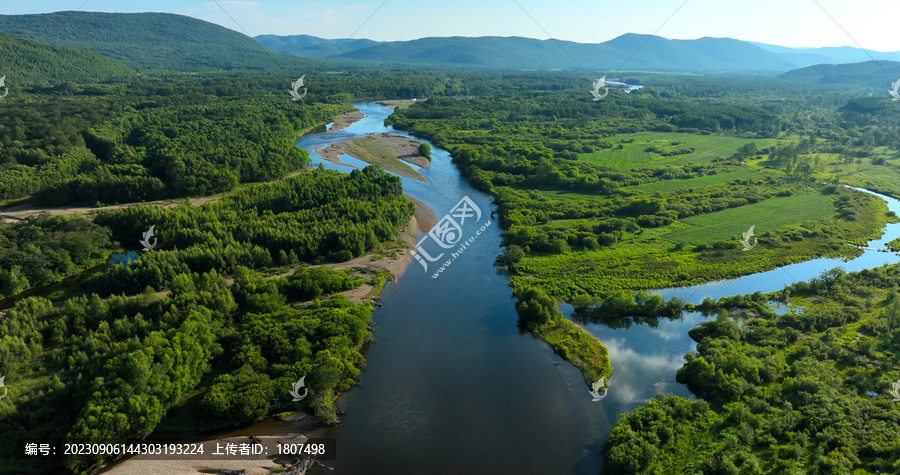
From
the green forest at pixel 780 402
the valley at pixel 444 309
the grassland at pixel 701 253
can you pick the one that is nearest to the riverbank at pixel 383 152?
the valley at pixel 444 309

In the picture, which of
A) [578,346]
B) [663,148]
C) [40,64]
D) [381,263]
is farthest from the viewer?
[40,64]

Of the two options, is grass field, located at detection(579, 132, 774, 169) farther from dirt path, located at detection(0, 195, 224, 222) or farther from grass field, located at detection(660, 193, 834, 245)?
dirt path, located at detection(0, 195, 224, 222)

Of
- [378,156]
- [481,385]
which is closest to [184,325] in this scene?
[481,385]

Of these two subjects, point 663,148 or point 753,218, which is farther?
point 663,148

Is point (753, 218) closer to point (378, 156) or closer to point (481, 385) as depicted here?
point (481, 385)

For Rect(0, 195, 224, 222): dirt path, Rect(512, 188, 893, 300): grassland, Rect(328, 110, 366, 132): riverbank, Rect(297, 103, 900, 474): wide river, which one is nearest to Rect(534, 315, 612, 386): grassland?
Rect(297, 103, 900, 474): wide river

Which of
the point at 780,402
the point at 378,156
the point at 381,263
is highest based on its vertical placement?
the point at 378,156

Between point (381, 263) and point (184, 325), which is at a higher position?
point (184, 325)

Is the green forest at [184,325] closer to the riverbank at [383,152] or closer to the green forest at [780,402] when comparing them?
the green forest at [780,402]
